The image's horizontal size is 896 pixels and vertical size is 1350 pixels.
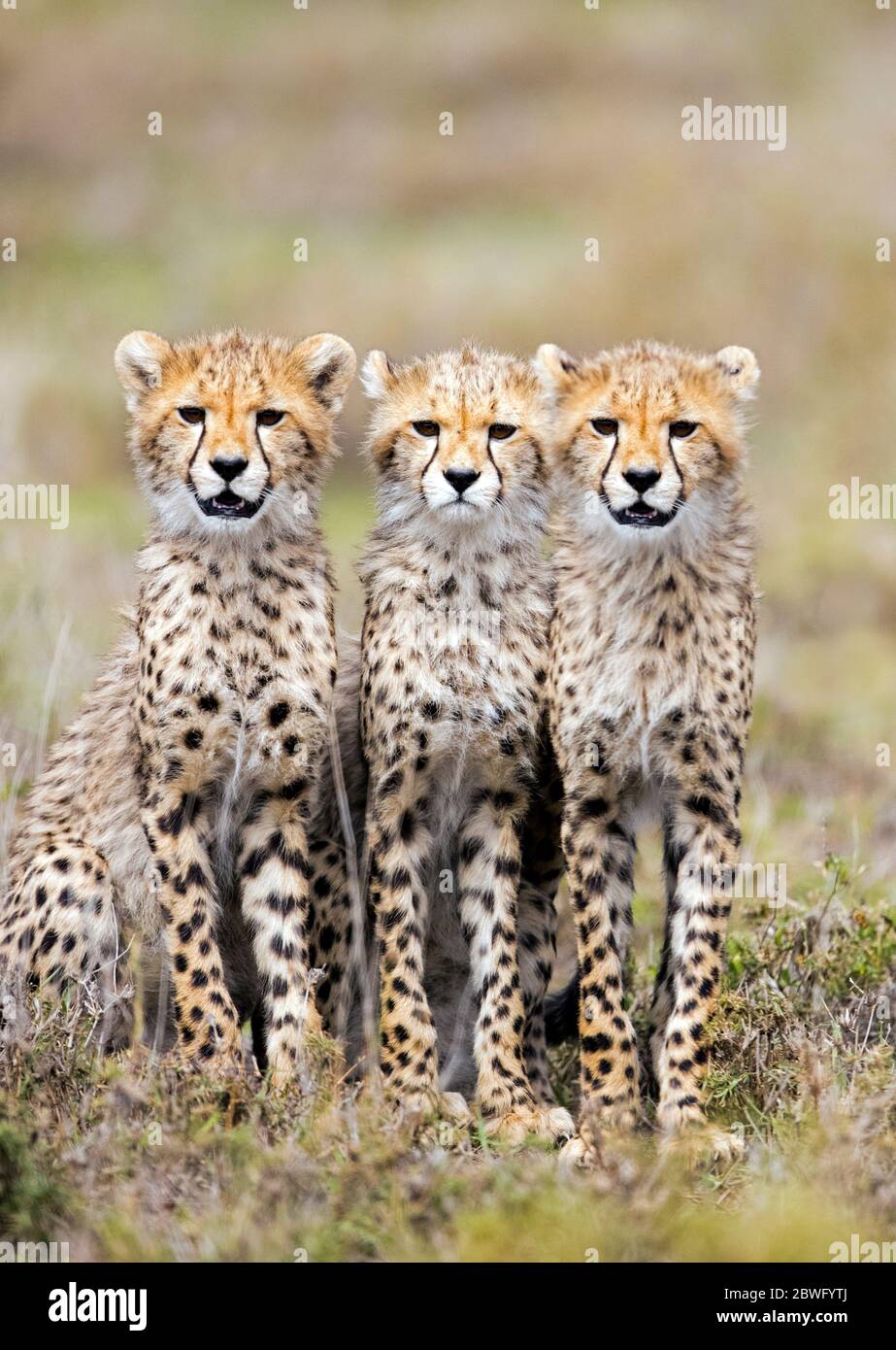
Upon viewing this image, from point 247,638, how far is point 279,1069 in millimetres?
932

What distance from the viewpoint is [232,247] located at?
13.8 metres

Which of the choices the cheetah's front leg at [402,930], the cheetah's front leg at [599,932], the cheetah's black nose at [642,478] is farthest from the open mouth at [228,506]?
the cheetah's front leg at [599,932]

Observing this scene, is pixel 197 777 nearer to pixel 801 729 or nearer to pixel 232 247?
pixel 801 729

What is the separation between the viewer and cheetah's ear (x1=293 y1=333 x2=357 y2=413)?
173 inches

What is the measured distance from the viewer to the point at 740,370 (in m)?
4.45

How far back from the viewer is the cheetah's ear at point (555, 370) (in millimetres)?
4391

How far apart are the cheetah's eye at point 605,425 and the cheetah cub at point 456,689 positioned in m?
0.16

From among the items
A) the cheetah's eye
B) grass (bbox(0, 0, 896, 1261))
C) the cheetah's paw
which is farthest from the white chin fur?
the cheetah's paw

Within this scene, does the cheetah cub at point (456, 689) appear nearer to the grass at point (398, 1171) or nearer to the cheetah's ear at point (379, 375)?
the cheetah's ear at point (379, 375)

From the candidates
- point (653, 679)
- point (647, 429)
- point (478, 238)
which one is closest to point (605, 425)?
point (647, 429)

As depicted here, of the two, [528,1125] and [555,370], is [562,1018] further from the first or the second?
[555,370]

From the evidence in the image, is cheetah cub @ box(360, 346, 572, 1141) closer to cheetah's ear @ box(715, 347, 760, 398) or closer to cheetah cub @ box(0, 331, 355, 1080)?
cheetah cub @ box(0, 331, 355, 1080)

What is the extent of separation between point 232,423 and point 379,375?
51 centimetres

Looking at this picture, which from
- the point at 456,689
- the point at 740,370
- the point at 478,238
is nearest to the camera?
the point at 456,689
